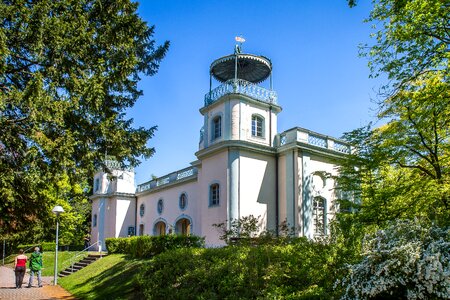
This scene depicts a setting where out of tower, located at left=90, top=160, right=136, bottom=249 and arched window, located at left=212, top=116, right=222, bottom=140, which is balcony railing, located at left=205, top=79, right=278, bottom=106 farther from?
tower, located at left=90, top=160, right=136, bottom=249

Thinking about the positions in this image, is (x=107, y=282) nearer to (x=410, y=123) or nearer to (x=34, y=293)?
(x=34, y=293)

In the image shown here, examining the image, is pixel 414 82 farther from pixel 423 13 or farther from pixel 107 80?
pixel 107 80

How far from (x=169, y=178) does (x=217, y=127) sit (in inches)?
319

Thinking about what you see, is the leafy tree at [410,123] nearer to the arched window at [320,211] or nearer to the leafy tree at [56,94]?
the arched window at [320,211]

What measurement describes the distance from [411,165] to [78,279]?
14.1 metres

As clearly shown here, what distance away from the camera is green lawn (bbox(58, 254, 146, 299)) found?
11.9 metres

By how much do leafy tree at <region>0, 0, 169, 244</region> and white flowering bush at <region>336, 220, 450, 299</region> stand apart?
7.33m

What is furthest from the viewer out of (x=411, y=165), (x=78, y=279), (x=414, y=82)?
(x=78, y=279)

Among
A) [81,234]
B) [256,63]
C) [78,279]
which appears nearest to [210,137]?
[256,63]

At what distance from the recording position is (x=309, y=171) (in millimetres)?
19094

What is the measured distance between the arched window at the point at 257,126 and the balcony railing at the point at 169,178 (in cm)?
553

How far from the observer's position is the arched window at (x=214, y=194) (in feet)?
62.7

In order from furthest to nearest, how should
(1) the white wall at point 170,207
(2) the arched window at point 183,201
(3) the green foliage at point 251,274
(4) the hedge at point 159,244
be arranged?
(2) the arched window at point 183,201 → (1) the white wall at point 170,207 → (4) the hedge at point 159,244 → (3) the green foliage at point 251,274

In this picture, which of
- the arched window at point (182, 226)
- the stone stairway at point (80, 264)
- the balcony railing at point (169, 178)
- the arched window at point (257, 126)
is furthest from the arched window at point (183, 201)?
the arched window at point (257, 126)
